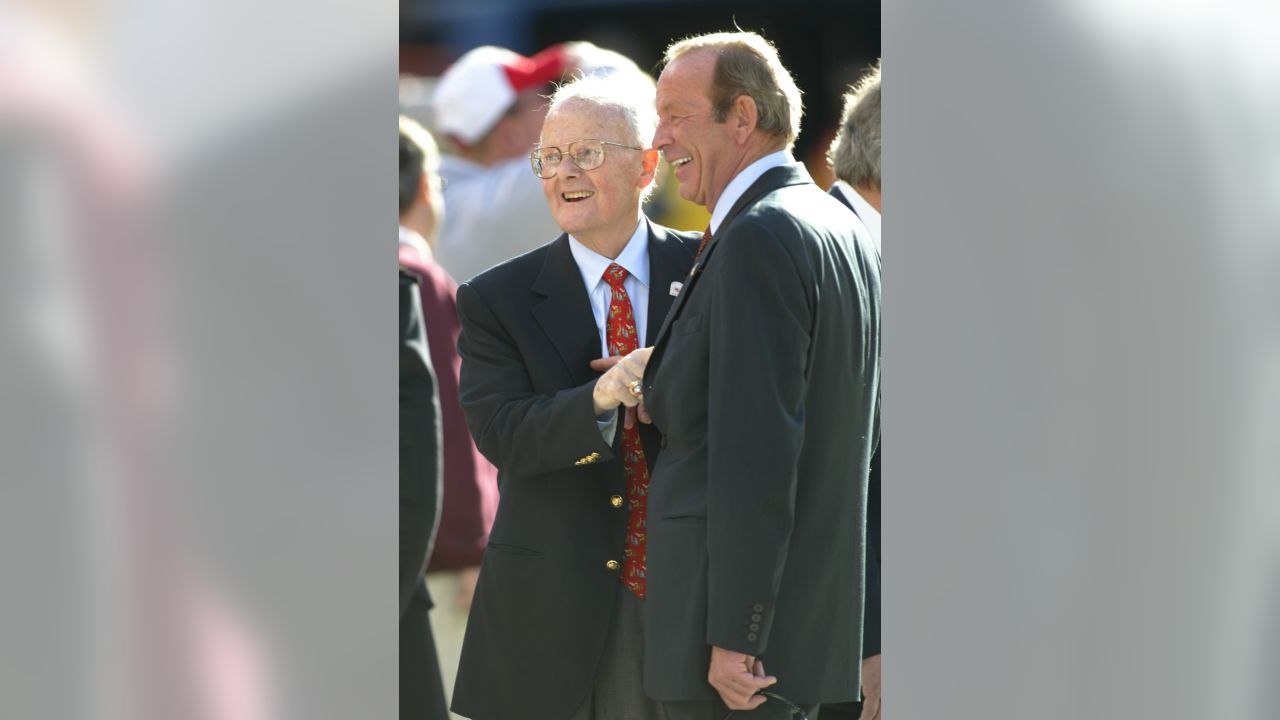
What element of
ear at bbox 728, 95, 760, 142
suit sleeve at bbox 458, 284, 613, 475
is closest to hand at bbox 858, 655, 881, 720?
suit sleeve at bbox 458, 284, 613, 475

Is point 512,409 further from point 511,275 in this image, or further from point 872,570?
point 872,570

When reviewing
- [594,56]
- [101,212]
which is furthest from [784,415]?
[594,56]

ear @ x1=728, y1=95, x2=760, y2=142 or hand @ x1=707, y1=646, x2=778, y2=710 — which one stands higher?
ear @ x1=728, y1=95, x2=760, y2=142

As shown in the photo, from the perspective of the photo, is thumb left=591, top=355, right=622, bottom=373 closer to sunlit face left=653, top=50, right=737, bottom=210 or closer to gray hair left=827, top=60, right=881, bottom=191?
sunlit face left=653, top=50, right=737, bottom=210

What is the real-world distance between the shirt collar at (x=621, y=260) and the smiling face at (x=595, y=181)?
0.02m

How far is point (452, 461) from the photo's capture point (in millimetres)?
3670

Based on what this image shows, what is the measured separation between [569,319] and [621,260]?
6.4 inches

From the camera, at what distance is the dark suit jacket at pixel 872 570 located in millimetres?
2939

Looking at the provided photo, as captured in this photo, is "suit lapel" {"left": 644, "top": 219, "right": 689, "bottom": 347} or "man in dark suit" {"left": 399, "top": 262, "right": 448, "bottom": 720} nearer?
"suit lapel" {"left": 644, "top": 219, "right": 689, "bottom": 347}

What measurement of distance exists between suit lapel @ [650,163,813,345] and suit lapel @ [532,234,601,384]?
279 mm

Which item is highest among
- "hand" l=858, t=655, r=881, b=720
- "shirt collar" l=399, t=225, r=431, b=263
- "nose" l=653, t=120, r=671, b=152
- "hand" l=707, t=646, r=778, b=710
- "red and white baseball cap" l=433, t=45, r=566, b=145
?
"red and white baseball cap" l=433, t=45, r=566, b=145

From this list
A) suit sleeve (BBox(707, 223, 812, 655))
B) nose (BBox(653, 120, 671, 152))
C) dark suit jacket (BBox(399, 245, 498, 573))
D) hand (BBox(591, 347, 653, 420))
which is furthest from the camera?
dark suit jacket (BBox(399, 245, 498, 573))

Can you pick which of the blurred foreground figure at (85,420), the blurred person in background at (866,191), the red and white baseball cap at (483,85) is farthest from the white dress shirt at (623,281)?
the red and white baseball cap at (483,85)

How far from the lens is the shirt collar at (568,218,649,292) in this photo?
115 inches
